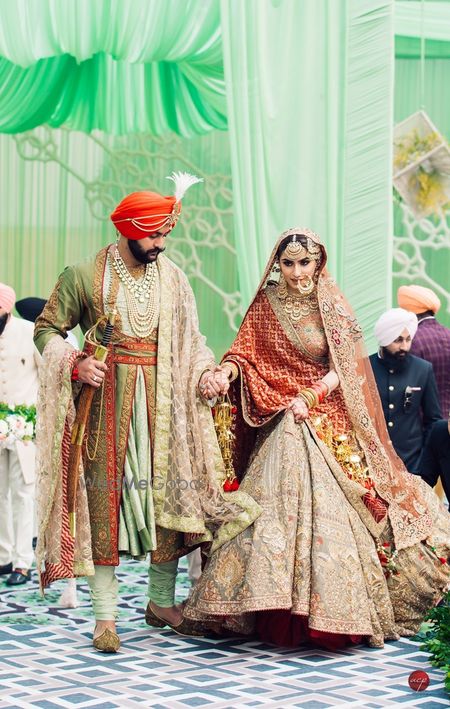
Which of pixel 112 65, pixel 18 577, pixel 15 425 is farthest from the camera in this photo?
pixel 112 65

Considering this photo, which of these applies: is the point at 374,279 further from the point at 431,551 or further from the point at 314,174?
the point at 431,551

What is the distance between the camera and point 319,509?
5.12 meters

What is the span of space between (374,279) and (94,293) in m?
2.15

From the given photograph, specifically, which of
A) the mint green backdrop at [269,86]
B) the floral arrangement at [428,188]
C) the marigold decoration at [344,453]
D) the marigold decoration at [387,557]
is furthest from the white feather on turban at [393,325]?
the floral arrangement at [428,188]

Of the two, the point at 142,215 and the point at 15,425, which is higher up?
the point at 142,215

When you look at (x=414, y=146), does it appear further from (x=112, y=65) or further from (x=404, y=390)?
(x=404, y=390)

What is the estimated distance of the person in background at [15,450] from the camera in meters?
6.52

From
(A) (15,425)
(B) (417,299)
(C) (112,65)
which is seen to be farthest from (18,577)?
(C) (112,65)

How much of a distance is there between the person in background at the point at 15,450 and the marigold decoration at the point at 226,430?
1.36 m

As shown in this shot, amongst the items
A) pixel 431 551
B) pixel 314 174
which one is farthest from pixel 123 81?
pixel 431 551

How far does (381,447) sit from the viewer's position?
18.2 feet

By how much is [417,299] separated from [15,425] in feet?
7.83

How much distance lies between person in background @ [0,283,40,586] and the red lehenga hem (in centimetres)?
170

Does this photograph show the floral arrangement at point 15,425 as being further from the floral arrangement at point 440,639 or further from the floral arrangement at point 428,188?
the floral arrangement at point 428,188
